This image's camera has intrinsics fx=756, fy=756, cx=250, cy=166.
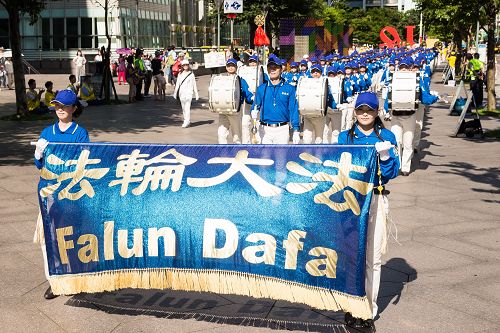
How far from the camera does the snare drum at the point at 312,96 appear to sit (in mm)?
13406

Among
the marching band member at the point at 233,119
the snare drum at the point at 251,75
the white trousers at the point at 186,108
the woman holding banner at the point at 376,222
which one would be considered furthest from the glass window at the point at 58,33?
the woman holding banner at the point at 376,222

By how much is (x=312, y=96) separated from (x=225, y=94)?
1620 millimetres

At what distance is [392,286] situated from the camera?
23.3 ft

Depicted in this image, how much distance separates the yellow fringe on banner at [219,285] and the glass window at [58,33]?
4702 cm

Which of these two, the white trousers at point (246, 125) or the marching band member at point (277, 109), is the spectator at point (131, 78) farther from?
the marching band member at point (277, 109)

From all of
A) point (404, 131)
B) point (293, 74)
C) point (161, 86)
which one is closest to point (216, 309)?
point (404, 131)

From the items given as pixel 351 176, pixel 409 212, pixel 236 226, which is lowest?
pixel 409 212

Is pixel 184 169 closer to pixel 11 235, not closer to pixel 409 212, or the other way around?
pixel 11 235

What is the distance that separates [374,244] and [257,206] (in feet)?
3.15

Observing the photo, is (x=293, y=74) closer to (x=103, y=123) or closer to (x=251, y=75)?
(x=251, y=75)

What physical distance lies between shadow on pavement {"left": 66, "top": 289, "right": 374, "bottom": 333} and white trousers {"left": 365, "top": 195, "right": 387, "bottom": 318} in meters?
0.36

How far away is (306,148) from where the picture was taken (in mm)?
5938

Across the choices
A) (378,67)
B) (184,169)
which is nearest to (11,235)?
(184,169)

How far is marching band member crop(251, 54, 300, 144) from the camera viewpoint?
1159 centimetres
